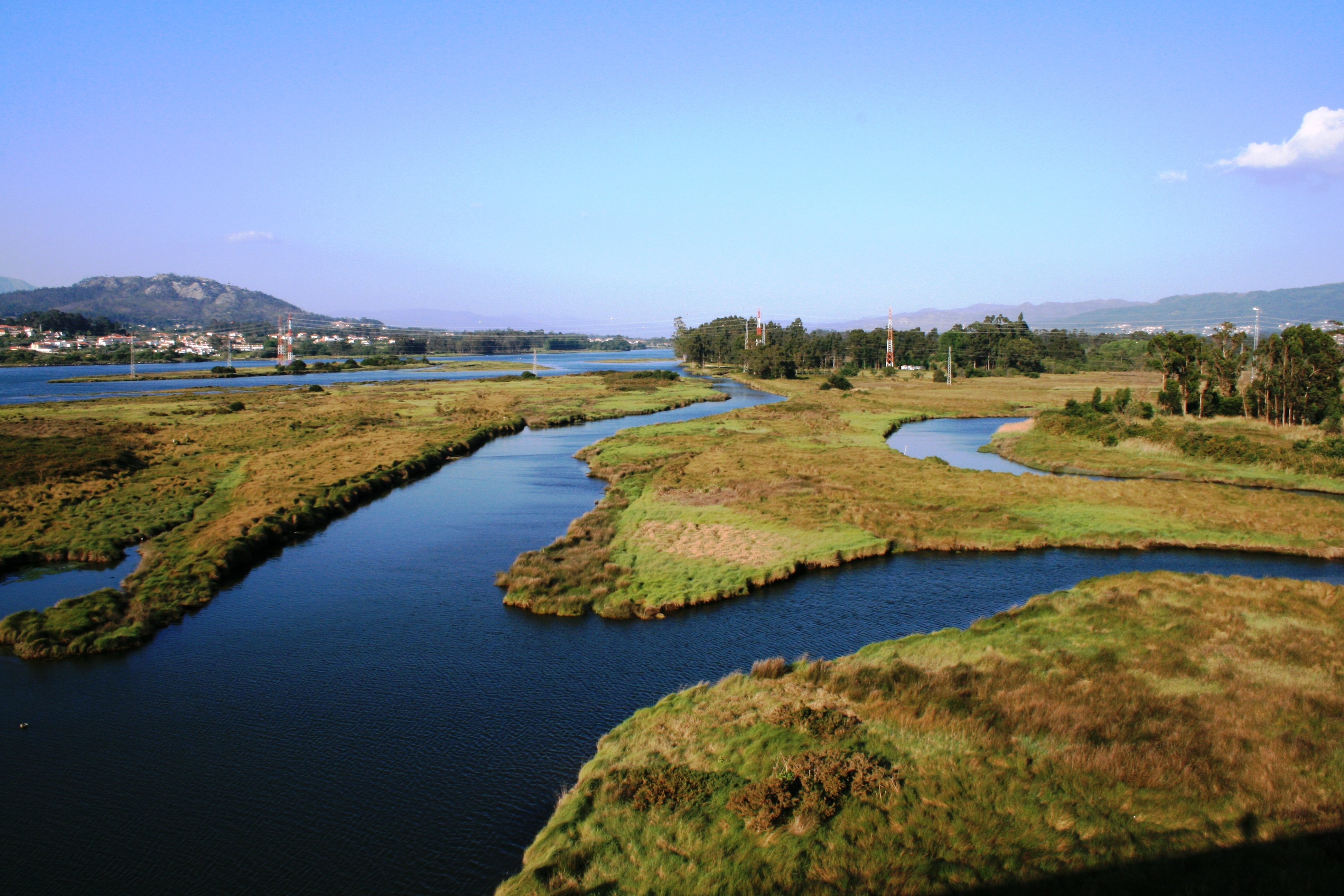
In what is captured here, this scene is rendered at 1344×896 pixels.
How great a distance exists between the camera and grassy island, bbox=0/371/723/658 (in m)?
24.0

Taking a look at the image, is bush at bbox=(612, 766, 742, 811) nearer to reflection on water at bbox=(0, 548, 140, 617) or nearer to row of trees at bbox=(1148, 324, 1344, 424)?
reflection on water at bbox=(0, 548, 140, 617)

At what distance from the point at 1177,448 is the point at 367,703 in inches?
1932

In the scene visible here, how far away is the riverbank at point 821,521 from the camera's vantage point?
25.2 meters

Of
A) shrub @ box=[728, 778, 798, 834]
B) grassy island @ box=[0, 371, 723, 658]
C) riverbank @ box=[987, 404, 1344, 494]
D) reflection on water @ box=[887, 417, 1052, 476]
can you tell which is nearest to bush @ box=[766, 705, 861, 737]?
shrub @ box=[728, 778, 798, 834]

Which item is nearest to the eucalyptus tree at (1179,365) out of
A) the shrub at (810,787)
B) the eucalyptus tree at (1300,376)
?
the eucalyptus tree at (1300,376)

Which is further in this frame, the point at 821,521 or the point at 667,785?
the point at 821,521

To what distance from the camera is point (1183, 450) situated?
1869 inches

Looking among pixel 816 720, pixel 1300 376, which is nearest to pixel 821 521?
pixel 816 720

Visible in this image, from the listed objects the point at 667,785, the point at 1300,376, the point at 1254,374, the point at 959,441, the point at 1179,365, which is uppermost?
the point at 1179,365

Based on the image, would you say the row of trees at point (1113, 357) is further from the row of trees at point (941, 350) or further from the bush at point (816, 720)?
the bush at point (816, 720)

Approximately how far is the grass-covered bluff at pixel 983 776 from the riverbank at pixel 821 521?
26.0 ft

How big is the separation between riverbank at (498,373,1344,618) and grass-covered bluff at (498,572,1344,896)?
7.92m

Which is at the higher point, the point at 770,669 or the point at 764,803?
the point at 770,669

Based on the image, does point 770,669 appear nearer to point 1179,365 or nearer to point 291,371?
point 1179,365
